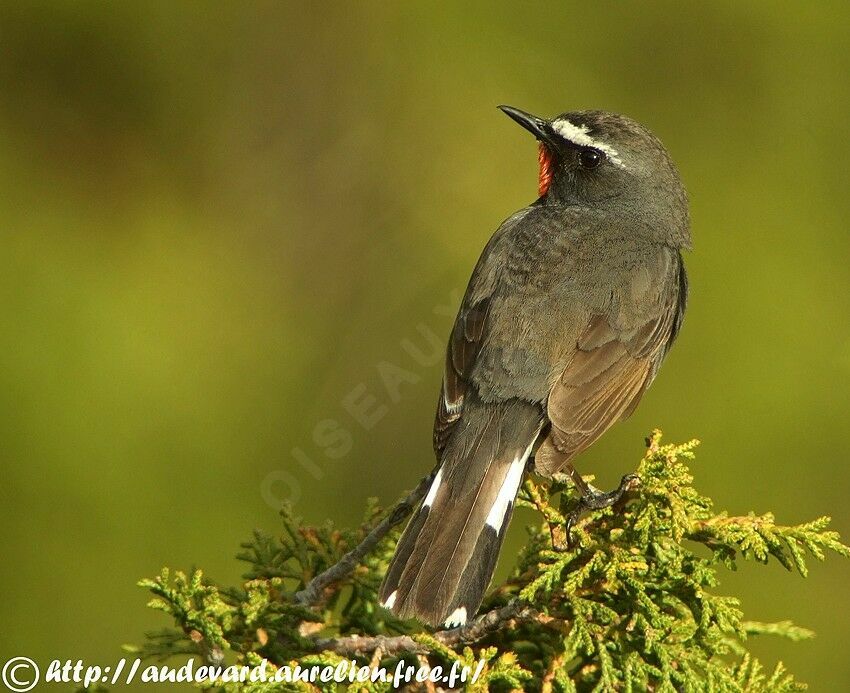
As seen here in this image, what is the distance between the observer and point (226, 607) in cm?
357

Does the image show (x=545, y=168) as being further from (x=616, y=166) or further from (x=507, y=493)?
(x=507, y=493)

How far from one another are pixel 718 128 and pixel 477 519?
362 cm

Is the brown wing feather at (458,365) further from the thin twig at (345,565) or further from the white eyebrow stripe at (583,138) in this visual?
the white eyebrow stripe at (583,138)

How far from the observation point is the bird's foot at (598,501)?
352 centimetres

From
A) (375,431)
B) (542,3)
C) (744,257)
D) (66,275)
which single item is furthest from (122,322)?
(744,257)

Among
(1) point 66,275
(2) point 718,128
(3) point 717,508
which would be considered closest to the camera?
(3) point 717,508

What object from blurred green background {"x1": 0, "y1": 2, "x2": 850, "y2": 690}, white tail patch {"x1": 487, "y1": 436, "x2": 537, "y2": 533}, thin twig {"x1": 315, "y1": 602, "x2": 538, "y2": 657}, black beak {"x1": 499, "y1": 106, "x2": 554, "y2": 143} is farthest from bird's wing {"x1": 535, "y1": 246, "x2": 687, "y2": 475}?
blurred green background {"x1": 0, "y1": 2, "x2": 850, "y2": 690}

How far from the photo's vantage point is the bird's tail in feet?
11.6

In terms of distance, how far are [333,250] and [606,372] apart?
2.56m

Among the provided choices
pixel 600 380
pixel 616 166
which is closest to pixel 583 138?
pixel 616 166

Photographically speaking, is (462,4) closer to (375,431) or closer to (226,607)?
(375,431)

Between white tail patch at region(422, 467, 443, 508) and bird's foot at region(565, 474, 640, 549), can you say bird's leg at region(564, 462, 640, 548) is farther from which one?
white tail patch at region(422, 467, 443, 508)

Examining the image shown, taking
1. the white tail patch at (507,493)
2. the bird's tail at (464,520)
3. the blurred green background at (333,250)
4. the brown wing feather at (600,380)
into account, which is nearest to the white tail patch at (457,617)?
the bird's tail at (464,520)

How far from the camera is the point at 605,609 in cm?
337
